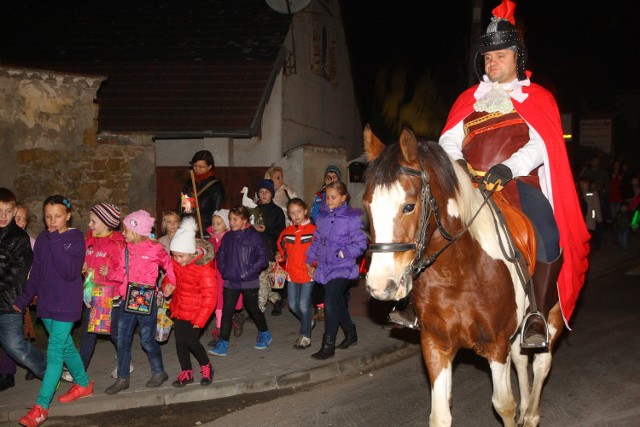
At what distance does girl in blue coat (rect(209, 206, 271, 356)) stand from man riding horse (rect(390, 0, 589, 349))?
3.45 meters

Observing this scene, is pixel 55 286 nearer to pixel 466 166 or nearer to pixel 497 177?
pixel 466 166

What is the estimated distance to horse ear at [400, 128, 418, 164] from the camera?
416 centimetres

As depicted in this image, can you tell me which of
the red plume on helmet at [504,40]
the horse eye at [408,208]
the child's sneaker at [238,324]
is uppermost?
the red plume on helmet at [504,40]

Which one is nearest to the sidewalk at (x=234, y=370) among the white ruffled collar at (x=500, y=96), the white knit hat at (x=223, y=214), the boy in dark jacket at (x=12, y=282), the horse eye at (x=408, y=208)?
the boy in dark jacket at (x=12, y=282)

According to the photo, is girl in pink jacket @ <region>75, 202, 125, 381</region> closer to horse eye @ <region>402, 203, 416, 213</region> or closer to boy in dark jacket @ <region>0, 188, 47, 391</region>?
boy in dark jacket @ <region>0, 188, 47, 391</region>

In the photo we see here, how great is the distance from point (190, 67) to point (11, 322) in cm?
1122

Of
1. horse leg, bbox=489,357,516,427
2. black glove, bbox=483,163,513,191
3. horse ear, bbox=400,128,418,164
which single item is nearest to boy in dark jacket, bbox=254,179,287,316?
horse leg, bbox=489,357,516,427

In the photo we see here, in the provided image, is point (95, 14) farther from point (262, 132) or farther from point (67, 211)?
point (67, 211)

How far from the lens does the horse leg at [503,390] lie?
15.7 feet

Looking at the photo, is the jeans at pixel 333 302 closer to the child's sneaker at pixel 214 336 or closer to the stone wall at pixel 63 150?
the child's sneaker at pixel 214 336

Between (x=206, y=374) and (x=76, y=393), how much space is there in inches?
49.5

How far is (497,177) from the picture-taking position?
4750 millimetres

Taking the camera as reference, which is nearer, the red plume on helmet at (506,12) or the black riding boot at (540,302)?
the black riding boot at (540,302)

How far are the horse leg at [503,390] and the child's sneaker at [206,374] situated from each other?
10.7 ft
